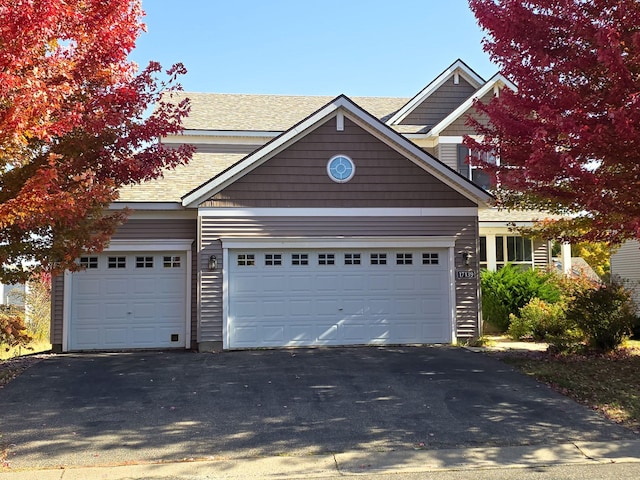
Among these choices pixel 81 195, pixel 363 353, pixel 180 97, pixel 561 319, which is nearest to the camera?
pixel 81 195

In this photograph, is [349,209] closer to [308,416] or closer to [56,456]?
[308,416]

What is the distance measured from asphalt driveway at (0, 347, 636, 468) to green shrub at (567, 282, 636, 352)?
7.44 ft

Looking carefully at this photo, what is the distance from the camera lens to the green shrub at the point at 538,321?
14.0 m

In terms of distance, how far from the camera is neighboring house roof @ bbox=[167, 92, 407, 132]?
1852cm

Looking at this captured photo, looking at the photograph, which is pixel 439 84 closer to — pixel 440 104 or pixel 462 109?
pixel 440 104

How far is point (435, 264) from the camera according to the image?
44.2ft

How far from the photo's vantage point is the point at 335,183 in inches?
519

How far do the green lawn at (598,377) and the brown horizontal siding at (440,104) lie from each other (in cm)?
897

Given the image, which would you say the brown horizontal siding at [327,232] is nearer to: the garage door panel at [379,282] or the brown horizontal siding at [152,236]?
the brown horizontal siding at [152,236]

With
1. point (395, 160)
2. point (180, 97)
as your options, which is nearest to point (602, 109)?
point (395, 160)

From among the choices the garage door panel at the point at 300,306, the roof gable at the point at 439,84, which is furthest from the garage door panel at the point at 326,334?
the roof gable at the point at 439,84

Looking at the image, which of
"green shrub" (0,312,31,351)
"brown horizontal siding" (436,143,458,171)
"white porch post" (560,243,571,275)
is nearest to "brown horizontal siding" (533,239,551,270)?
"white porch post" (560,243,571,275)

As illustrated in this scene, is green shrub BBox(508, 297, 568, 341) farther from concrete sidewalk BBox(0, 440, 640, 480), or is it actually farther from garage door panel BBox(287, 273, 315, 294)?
concrete sidewalk BBox(0, 440, 640, 480)

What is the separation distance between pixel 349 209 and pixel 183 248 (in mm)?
3807
